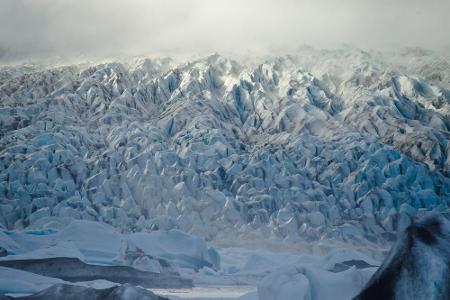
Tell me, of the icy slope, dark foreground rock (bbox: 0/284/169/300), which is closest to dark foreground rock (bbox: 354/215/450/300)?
dark foreground rock (bbox: 0/284/169/300)

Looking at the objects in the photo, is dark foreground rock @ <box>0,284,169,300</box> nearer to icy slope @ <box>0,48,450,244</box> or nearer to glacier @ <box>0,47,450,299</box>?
glacier @ <box>0,47,450,299</box>

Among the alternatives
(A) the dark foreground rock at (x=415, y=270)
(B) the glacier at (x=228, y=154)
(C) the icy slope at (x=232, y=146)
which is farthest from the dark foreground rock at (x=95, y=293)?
(C) the icy slope at (x=232, y=146)

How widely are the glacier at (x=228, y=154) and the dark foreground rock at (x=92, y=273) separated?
2.54 ft

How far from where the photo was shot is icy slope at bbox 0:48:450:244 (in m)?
43.5

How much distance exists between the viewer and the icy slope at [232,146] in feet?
143

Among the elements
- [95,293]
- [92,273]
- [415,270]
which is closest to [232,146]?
[92,273]

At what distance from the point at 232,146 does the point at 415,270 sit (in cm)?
4655

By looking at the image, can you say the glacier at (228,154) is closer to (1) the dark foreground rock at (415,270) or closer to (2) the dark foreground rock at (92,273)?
(2) the dark foreground rock at (92,273)

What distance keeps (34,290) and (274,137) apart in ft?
140

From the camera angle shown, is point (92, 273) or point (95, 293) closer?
point (95, 293)

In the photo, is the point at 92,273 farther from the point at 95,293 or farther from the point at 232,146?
the point at 232,146

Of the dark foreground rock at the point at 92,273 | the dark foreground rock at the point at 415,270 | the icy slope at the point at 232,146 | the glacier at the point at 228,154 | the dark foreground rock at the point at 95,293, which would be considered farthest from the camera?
the icy slope at the point at 232,146

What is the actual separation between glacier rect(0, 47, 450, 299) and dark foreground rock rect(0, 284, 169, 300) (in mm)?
12684

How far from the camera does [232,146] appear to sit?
174 feet
